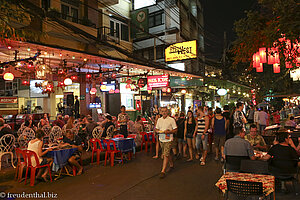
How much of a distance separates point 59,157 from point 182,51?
12585mm

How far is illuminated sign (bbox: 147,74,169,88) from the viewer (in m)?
14.9

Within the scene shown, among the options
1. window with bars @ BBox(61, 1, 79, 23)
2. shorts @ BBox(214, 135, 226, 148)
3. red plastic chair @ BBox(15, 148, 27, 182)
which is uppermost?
window with bars @ BBox(61, 1, 79, 23)

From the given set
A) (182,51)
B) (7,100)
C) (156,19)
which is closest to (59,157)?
(182,51)

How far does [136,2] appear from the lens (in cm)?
2695

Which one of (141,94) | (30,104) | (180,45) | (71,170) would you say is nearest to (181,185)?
(71,170)

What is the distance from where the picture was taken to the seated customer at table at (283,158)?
536 centimetres

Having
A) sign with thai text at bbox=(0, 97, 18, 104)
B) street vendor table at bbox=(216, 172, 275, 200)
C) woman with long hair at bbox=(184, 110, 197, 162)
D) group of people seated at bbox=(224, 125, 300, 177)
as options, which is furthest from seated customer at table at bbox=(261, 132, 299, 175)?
sign with thai text at bbox=(0, 97, 18, 104)

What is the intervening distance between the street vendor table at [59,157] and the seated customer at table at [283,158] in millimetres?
5451

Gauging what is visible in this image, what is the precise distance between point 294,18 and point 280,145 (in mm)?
2783

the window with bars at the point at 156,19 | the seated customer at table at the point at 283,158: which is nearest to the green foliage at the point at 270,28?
the seated customer at table at the point at 283,158

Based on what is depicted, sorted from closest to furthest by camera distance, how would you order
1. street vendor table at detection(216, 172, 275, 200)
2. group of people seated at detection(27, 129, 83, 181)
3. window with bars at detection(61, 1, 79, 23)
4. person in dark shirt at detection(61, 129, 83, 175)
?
street vendor table at detection(216, 172, 275, 200)
group of people seated at detection(27, 129, 83, 181)
person in dark shirt at detection(61, 129, 83, 175)
window with bars at detection(61, 1, 79, 23)

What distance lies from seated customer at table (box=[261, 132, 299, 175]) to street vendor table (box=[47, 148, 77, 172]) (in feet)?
17.9

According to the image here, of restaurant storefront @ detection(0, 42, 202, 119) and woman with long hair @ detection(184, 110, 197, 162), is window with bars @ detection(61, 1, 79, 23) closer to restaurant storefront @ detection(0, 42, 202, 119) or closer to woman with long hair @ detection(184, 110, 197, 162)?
restaurant storefront @ detection(0, 42, 202, 119)

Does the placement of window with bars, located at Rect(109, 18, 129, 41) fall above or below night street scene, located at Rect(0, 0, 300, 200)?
above
